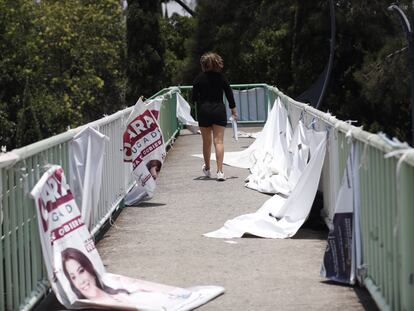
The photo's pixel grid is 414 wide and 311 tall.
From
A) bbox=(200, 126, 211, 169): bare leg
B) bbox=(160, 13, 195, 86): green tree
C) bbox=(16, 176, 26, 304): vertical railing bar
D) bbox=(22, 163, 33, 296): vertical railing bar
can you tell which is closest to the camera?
bbox=(16, 176, 26, 304): vertical railing bar

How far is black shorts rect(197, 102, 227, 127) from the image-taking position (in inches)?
560

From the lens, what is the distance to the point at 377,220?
20.6ft

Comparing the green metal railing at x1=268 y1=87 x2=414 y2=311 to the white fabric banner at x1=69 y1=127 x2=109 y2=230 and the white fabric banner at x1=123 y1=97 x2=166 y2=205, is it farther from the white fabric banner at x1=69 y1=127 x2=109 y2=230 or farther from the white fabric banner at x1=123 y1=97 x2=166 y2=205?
the white fabric banner at x1=123 y1=97 x2=166 y2=205

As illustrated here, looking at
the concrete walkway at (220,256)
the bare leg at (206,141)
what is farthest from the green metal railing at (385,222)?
the bare leg at (206,141)

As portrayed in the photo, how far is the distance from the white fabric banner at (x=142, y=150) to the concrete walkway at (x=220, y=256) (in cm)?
22

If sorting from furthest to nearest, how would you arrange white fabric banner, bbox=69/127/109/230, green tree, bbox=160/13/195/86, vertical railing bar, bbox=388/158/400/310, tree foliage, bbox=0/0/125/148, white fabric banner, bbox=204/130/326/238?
green tree, bbox=160/13/195/86
tree foliage, bbox=0/0/125/148
white fabric banner, bbox=204/130/326/238
white fabric banner, bbox=69/127/109/230
vertical railing bar, bbox=388/158/400/310

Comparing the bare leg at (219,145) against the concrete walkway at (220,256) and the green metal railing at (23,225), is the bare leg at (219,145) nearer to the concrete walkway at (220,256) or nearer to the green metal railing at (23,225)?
the concrete walkway at (220,256)

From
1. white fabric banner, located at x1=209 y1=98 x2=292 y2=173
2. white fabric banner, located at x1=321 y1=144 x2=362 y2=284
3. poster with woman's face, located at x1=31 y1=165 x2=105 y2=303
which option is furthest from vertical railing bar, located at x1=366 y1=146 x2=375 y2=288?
white fabric banner, located at x1=209 y1=98 x2=292 y2=173

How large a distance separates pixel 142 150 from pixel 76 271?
5.15 m

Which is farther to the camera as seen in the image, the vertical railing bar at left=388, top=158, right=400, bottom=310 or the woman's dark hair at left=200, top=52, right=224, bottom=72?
the woman's dark hair at left=200, top=52, right=224, bottom=72

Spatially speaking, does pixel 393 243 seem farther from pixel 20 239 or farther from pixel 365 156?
pixel 20 239

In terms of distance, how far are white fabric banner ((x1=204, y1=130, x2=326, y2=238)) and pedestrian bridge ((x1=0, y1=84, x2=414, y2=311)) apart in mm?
107

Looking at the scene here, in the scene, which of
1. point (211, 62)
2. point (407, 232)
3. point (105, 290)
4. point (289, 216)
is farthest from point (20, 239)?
point (211, 62)

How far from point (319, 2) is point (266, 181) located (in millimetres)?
27044
